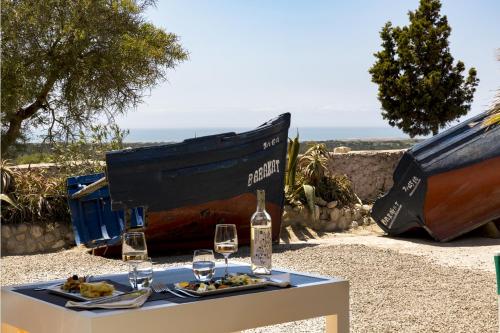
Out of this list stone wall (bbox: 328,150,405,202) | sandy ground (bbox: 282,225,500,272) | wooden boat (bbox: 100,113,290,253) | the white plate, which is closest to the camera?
the white plate

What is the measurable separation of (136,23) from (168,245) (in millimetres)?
5345

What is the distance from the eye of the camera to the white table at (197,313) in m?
2.78

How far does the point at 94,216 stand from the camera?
9.59 m

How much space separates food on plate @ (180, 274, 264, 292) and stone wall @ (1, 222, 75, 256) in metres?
7.11

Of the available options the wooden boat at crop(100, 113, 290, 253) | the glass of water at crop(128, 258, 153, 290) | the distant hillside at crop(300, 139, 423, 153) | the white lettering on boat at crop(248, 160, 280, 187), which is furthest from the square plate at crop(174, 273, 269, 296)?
the distant hillside at crop(300, 139, 423, 153)

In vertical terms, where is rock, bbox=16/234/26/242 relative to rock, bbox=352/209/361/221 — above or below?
below

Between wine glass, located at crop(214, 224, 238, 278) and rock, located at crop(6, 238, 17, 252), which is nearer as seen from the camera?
wine glass, located at crop(214, 224, 238, 278)

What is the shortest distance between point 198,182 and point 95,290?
6.16 m

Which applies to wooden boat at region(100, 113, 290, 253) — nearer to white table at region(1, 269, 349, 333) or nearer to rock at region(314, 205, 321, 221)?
rock at region(314, 205, 321, 221)

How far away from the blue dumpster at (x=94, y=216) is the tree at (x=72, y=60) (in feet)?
10.9

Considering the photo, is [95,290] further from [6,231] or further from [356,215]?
[356,215]

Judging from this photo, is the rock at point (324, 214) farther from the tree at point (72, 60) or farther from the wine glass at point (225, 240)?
the wine glass at point (225, 240)

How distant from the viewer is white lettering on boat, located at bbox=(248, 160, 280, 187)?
967 cm

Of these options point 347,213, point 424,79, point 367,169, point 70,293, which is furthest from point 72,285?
point 424,79
